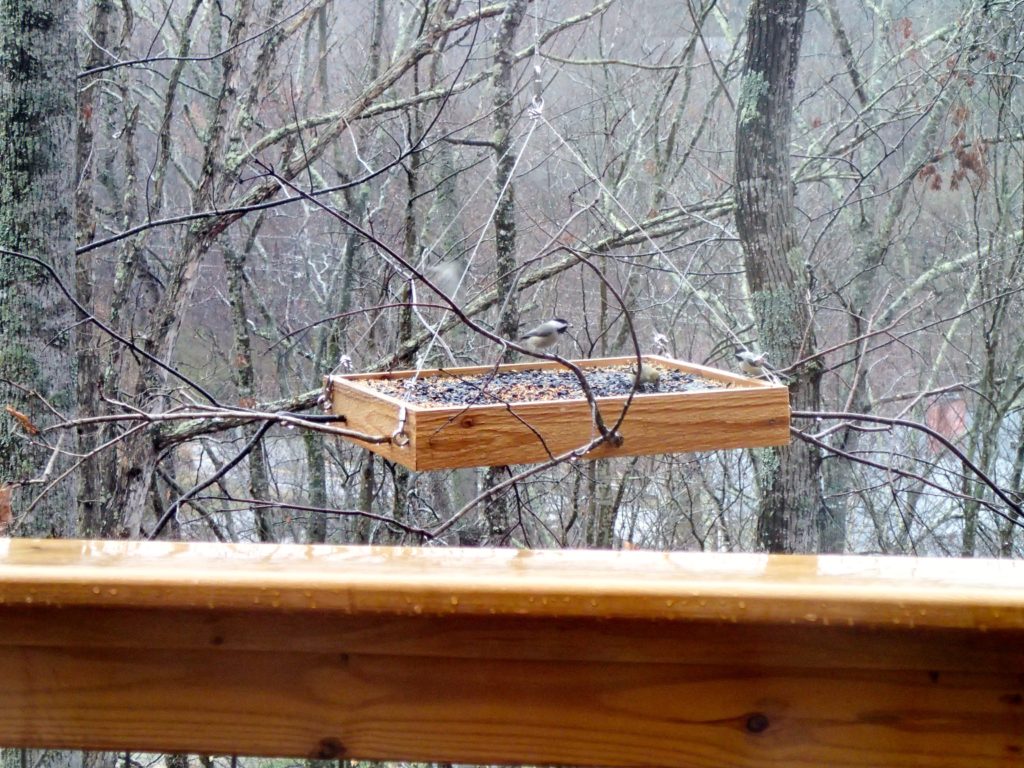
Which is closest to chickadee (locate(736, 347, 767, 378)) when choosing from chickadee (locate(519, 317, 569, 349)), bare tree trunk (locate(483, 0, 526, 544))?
chickadee (locate(519, 317, 569, 349))

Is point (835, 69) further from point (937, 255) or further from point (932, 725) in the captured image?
point (932, 725)

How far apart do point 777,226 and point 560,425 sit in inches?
62.4

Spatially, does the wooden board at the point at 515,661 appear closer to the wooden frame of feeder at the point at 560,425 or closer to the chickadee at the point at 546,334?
the wooden frame of feeder at the point at 560,425

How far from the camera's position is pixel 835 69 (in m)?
6.97

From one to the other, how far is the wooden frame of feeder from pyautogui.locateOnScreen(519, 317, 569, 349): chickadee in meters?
0.43

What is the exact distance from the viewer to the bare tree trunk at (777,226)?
11.9ft

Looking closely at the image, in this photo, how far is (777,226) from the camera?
3.66 metres

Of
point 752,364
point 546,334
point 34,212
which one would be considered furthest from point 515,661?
point 546,334

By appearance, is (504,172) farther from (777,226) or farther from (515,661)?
(515,661)

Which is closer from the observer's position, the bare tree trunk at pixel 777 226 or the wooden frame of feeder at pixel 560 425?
the wooden frame of feeder at pixel 560 425

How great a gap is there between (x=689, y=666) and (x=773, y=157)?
10.5ft

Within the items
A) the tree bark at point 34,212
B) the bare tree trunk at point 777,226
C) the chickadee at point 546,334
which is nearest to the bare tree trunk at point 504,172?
the chickadee at point 546,334

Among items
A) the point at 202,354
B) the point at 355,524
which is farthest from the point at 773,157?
the point at 202,354

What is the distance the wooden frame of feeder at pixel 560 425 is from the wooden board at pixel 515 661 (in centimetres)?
151
